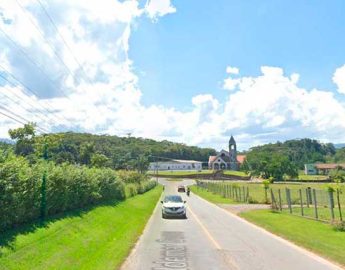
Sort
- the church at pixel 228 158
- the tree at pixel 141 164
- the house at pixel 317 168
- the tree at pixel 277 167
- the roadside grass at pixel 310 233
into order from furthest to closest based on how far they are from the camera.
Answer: the church at pixel 228 158, the house at pixel 317 168, the tree at pixel 141 164, the tree at pixel 277 167, the roadside grass at pixel 310 233

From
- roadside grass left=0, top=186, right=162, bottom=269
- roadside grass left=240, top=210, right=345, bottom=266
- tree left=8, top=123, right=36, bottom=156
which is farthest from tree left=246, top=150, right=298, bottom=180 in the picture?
roadside grass left=0, top=186, right=162, bottom=269

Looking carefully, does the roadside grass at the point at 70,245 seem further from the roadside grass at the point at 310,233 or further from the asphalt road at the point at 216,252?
the roadside grass at the point at 310,233

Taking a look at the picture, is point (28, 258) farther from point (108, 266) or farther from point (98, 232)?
point (98, 232)

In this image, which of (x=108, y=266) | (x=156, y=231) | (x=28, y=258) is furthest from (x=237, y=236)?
(x=28, y=258)

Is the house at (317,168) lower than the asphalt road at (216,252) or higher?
higher

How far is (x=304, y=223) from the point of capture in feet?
80.6

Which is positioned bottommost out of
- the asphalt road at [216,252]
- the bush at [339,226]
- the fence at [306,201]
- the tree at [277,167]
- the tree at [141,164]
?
the asphalt road at [216,252]

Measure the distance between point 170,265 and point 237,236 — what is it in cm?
786

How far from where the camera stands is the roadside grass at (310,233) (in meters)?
15.6

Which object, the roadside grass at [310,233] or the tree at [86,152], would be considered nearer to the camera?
the roadside grass at [310,233]

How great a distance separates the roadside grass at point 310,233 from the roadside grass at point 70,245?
682 cm

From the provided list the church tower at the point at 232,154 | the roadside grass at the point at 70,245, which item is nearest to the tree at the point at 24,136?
the roadside grass at the point at 70,245

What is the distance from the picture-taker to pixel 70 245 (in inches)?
568

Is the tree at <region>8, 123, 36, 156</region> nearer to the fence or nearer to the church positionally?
the fence
